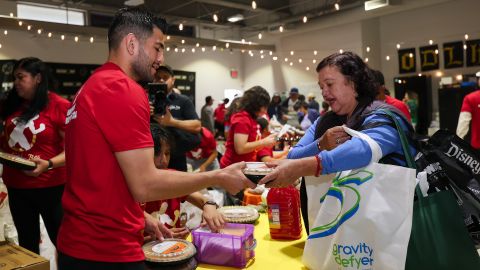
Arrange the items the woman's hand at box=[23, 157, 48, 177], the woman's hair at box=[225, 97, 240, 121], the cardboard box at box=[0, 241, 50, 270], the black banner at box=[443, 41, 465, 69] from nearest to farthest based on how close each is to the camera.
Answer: the cardboard box at box=[0, 241, 50, 270]
the woman's hand at box=[23, 157, 48, 177]
the woman's hair at box=[225, 97, 240, 121]
the black banner at box=[443, 41, 465, 69]

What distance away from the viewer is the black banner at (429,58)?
1020cm

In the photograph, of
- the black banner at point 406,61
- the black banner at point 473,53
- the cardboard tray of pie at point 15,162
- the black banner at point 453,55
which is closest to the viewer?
the cardboard tray of pie at point 15,162

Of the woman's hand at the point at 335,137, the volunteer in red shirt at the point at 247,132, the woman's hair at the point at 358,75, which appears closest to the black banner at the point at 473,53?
the volunteer in red shirt at the point at 247,132

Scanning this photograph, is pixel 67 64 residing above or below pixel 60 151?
above

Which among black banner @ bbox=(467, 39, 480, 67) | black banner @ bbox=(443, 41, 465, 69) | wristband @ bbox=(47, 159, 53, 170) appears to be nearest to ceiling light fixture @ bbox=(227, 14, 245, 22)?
black banner @ bbox=(443, 41, 465, 69)

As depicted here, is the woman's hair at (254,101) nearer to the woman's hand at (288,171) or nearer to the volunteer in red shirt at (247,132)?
the volunteer in red shirt at (247,132)

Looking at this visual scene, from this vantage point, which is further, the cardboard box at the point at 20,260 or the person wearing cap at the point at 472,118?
the person wearing cap at the point at 472,118

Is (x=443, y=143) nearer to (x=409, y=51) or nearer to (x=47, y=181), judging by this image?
(x=47, y=181)

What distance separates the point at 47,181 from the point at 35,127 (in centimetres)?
35

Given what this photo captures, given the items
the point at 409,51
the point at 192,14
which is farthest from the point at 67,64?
the point at 409,51

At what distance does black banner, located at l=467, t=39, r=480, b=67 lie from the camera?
368 inches

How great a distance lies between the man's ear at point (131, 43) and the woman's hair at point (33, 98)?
1626 mm

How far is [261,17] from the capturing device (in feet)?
43.0

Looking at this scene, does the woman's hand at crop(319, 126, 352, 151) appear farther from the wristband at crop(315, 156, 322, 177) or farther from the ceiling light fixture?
the ceiling light fixture
